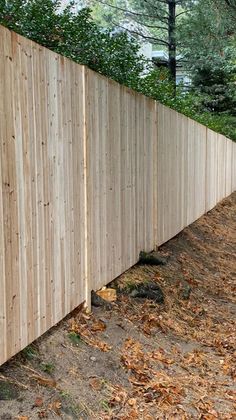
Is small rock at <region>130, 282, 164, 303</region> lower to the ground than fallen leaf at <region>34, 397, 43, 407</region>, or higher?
lower

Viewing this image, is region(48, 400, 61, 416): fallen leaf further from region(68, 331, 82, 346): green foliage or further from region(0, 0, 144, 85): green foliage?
region(0, 0, 144, 85): green foliage

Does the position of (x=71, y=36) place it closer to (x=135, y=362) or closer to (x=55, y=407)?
(x=135, y=362)

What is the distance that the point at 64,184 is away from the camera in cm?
346

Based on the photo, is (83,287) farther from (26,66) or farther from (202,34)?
(202,34)

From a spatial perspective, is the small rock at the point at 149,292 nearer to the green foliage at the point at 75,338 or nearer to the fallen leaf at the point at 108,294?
the fallen leaf at the point at 108,294

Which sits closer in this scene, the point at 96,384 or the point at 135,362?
the point at 96,384

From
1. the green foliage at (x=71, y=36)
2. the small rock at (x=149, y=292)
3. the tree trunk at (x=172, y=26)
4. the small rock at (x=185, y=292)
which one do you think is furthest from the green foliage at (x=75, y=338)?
the tree trunk at (x=172, y=26)

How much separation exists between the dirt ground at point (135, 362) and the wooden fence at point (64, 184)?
0.55ft


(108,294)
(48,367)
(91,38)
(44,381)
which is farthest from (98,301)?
(91,38)

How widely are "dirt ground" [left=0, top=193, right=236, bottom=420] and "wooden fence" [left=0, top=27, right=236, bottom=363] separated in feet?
0.55

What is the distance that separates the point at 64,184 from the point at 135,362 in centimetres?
135

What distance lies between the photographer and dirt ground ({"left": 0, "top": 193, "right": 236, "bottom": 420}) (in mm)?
2762

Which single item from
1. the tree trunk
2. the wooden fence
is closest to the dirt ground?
the wooden fence

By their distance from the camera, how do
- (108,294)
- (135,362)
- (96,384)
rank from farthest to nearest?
1. (108,294)
2. (135,362)
3. (96,384)
